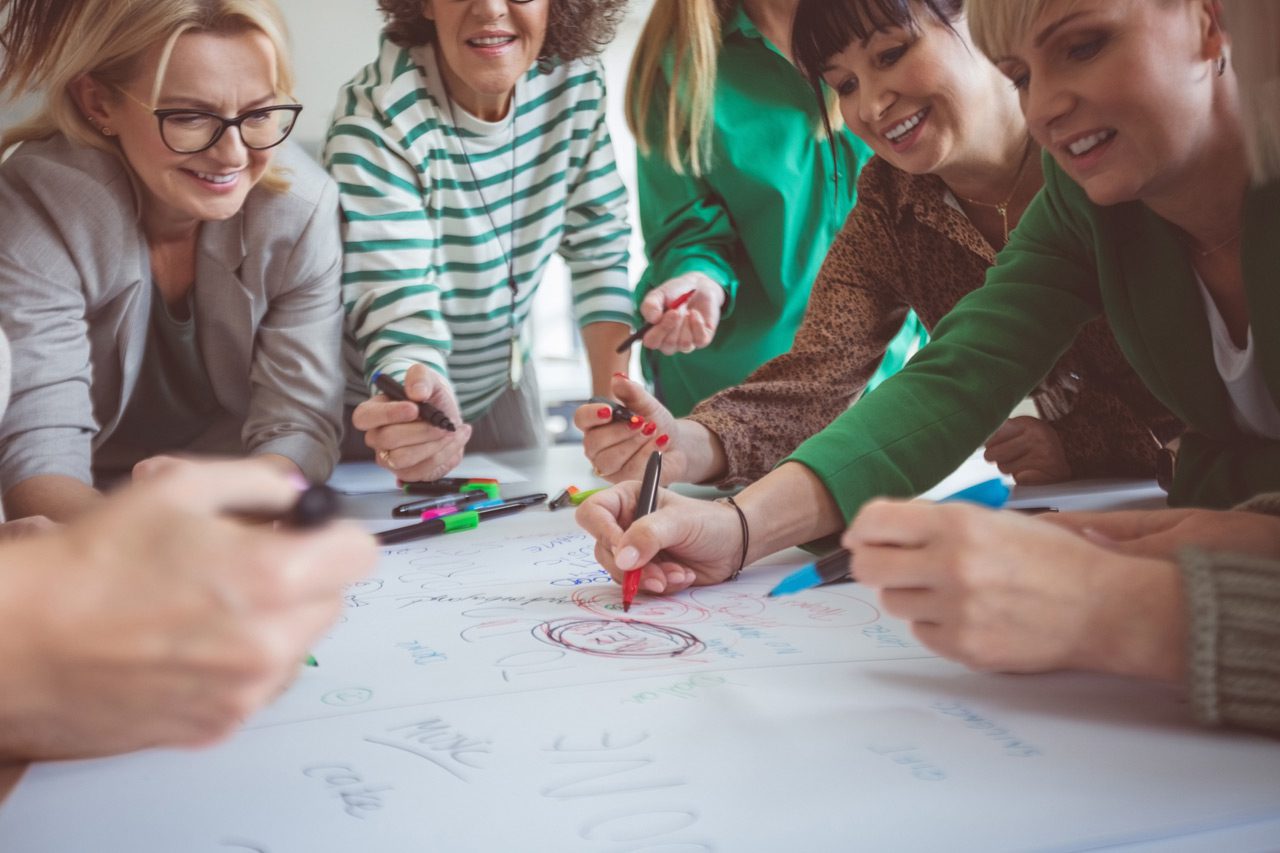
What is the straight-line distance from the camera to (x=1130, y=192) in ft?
2.46

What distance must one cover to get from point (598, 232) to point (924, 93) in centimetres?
66

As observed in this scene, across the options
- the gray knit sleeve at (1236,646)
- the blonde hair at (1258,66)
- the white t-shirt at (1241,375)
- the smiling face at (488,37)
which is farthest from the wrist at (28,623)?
the smiling face at (488,37)

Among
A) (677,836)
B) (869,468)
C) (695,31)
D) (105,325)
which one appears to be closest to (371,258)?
(105,325)

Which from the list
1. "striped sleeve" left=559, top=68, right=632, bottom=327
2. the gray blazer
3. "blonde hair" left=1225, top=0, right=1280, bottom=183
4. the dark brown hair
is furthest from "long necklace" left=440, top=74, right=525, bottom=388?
"blonde hair" left=1225, top=0, right=1280, bottom=183

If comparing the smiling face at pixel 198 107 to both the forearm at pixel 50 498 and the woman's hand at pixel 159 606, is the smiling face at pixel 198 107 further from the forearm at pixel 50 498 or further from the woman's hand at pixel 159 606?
the woman's hand at pixel 159 606

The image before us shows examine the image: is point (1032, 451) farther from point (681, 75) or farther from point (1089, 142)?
point (681, 75)

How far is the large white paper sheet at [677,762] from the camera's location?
0.43 metres

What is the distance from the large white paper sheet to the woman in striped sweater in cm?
68

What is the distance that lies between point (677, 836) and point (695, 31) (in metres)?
1.30

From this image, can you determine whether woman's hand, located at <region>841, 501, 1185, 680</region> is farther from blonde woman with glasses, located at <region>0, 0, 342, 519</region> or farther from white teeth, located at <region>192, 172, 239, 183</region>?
white teeth, located at <region>192, 172, 239, 183</region>

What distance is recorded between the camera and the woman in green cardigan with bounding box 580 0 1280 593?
719mm

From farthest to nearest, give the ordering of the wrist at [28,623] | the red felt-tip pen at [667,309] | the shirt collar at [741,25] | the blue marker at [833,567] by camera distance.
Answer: the shirt collar at [741,25] → the red felt-tip pen at [667,309] → the blue marker at [833,567] → the wrist at [28,623]

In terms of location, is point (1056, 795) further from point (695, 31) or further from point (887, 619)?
point (695, 31)

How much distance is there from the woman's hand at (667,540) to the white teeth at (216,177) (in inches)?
25.6
